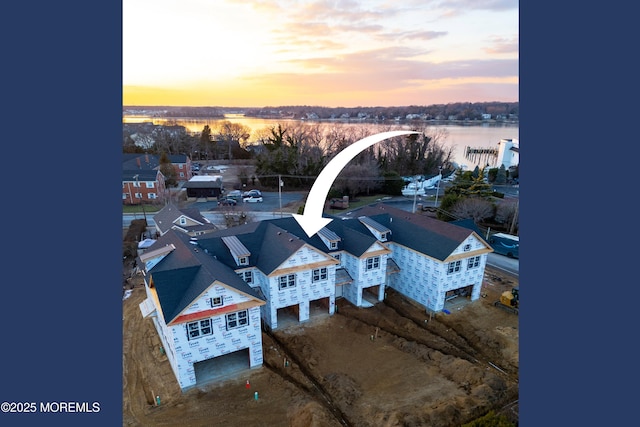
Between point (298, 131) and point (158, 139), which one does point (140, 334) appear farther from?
point (158, 139)

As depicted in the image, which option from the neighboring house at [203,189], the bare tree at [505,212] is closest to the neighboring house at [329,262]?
the bare tree at [505,212]

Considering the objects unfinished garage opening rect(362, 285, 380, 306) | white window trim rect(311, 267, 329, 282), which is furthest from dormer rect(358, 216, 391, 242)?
white window trim rect(311, 267, 329, 282)

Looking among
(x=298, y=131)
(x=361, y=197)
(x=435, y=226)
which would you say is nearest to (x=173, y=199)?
(x=361, y=197)

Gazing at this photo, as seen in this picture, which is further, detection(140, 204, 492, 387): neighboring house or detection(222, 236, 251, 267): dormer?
detection(222, 236, 251, 267): dormer

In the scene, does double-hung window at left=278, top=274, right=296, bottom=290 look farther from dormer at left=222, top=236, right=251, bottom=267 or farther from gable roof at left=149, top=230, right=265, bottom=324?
gable roof at left=149, top=230, right=265, bottom=324

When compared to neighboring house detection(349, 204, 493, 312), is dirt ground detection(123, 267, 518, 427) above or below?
below

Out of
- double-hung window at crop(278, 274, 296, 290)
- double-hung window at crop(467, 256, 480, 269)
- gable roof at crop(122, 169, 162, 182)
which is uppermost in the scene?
gable roof at crop(122, 169, 162, 182)
